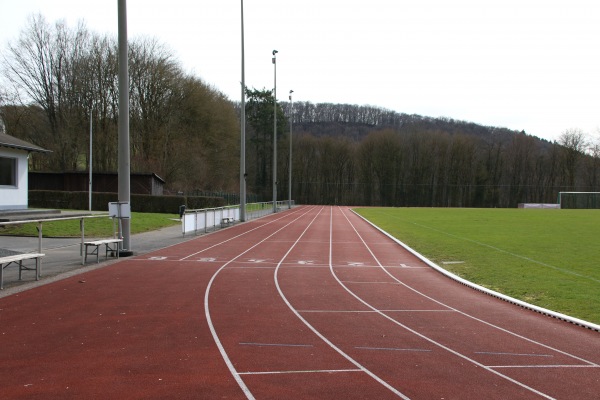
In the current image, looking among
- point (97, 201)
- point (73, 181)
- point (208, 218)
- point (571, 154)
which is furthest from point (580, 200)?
point (73, 181)

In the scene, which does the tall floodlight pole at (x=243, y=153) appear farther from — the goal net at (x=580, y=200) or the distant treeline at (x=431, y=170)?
the distant treeline at (x=431, y=170)

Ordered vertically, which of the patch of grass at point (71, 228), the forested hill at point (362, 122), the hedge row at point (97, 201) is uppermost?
the forested hill at point (362, 122)

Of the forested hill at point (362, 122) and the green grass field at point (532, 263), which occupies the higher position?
the forested hill at point (362, 122)

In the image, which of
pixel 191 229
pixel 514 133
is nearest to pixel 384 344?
pixel 191 229

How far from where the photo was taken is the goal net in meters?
77.1

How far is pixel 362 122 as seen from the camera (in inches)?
5177

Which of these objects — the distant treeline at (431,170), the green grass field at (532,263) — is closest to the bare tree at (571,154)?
the distant treeline at (431,170)

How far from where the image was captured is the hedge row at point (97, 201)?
38656mm

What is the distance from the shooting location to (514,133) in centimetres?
10856

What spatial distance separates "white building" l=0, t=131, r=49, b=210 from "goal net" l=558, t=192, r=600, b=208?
76756mm

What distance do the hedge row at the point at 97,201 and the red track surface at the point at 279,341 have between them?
2847 centimetres

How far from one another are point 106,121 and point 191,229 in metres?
33.8

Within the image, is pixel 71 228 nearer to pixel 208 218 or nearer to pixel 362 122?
pixel 208 218

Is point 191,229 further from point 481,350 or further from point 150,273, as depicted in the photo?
point 481,350
